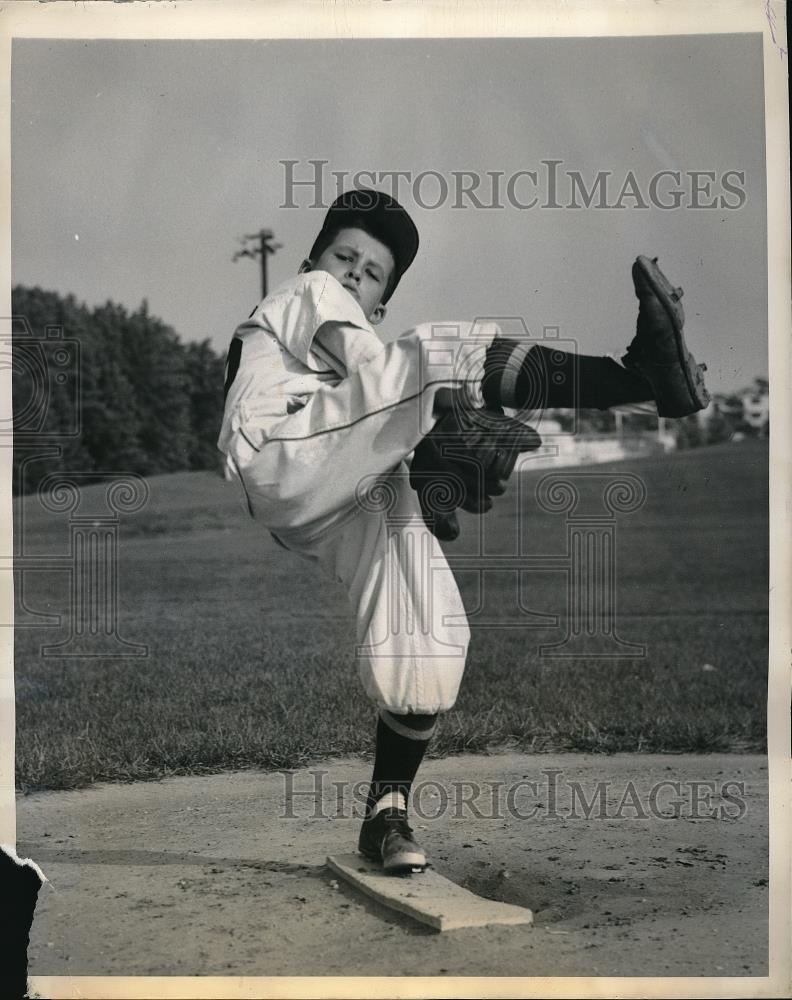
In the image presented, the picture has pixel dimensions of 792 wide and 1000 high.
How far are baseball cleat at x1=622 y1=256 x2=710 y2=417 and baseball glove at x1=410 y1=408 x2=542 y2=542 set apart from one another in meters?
0.28

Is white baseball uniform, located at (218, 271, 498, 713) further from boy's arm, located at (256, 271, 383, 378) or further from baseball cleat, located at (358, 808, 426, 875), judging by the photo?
baseball cleat, located at (358, 808, 426, 875)

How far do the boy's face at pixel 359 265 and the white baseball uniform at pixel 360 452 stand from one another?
0.34 feet

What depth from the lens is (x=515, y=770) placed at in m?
3.79

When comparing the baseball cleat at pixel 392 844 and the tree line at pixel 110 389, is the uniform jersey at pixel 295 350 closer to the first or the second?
the tree line at pixel 110 389

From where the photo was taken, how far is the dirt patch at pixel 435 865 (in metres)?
2.84

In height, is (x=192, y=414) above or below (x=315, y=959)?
above

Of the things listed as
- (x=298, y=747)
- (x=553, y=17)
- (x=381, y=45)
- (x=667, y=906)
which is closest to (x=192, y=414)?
(x=298, y=747)

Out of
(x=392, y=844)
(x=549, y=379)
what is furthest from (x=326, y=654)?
(x=549, y=379)

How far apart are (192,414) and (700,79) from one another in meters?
1.92

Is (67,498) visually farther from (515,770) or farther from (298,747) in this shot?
(515,770)

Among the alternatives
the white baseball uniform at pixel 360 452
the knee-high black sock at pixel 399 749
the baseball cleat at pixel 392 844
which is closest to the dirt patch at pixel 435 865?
the baseball cleat at pixel 392 844

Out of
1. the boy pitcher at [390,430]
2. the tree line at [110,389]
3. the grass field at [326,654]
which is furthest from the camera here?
the grass field at [326,654]

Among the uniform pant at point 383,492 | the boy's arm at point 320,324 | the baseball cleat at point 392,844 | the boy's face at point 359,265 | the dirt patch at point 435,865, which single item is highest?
the boy's face at point 359,265

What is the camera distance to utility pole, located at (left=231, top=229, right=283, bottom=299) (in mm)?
3570
